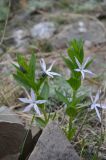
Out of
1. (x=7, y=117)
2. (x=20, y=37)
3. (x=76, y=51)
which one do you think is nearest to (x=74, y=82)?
(x=76, y=51)

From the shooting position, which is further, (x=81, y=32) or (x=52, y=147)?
(x=81, y=32)

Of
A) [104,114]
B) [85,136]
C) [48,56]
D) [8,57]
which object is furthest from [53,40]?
[85,136]

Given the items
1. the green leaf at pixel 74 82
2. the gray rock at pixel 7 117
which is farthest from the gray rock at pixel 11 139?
the green leaf at pixel 74 82

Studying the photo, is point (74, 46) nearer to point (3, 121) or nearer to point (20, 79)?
point (20, 79)

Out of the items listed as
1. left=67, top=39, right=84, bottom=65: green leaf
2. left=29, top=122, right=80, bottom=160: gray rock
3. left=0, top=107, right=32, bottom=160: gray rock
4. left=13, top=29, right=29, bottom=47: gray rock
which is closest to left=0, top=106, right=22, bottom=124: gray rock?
left=0, top=107, right=32, bottom=160: gray rock

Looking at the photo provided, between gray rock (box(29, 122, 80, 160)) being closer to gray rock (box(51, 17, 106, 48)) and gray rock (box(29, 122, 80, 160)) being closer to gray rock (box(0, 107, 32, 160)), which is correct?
gray rock (box(0, 107, 32, 160))

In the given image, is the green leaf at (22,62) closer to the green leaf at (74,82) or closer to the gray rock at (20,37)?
the green leaf at (74,82)

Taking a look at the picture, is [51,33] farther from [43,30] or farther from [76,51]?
[76,51]

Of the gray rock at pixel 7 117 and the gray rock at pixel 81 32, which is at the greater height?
the gray rock at pixel 7 117
